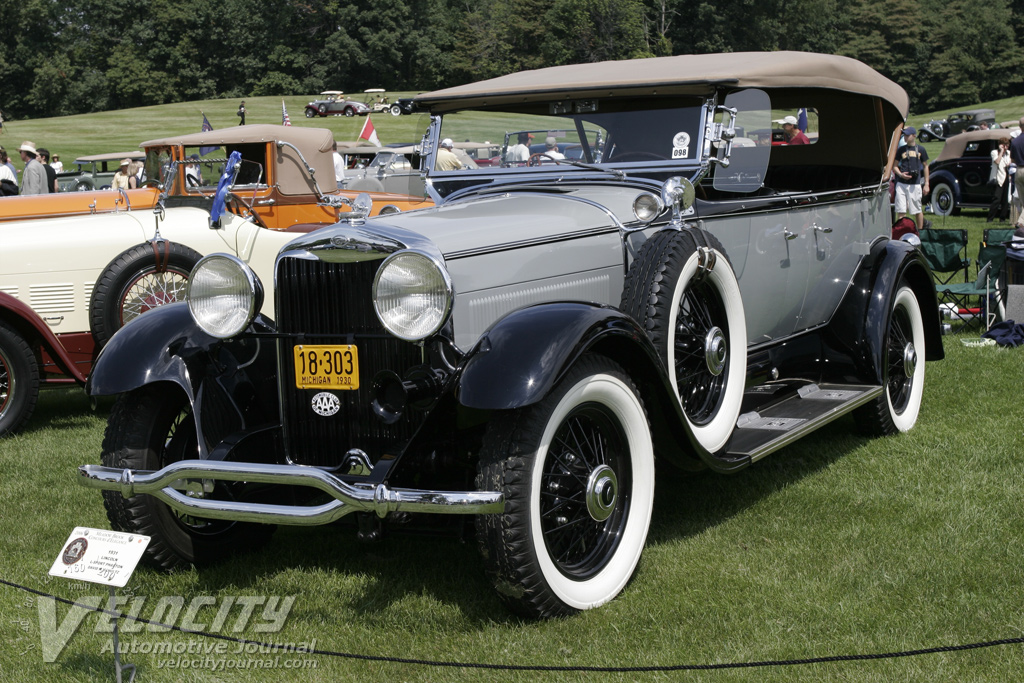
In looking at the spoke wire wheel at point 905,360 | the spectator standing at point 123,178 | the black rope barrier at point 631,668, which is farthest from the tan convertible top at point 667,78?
the spectator standing at point 123,178

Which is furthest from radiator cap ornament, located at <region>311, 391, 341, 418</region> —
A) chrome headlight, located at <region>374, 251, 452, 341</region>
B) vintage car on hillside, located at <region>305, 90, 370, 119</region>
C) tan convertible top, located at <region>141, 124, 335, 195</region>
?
vintage car on hillside, located at <region>305, 90, 370, 119</region>

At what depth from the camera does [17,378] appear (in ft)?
20.9

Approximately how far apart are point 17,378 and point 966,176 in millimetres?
17510

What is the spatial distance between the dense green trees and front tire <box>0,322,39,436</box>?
181 ft

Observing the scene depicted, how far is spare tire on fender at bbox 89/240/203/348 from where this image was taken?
6.61 meters

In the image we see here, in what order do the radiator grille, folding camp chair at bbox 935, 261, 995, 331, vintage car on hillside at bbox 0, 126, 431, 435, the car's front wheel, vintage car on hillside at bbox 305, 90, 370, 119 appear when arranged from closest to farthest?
the radiator grille → vintage car on hillside at bbox 0, 126, 431, 435 → folding camp chair at bbox 935, 261, 995, 331 → the car's front wheel → vintage car on hillside at bbox 305, 90, 370, 119

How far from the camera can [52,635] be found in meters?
3.36

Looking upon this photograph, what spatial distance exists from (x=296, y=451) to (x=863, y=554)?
2253 millimetres

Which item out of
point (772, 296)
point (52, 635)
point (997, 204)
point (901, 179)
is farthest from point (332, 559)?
point (997, 204)

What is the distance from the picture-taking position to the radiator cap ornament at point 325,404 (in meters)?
3.52

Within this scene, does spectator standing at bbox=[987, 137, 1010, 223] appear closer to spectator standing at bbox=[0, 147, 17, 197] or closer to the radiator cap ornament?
spectator standing at bbox=[0, 147, 17, 197]

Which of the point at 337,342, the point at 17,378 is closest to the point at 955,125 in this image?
the point at 17,378

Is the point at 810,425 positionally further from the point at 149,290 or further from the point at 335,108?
the point at 335,108

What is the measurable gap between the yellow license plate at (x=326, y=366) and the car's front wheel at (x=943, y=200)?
17.6 meters
